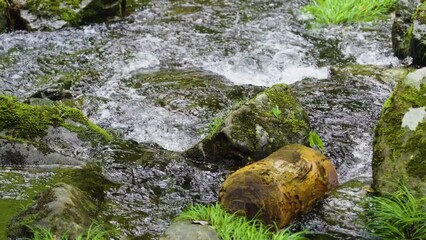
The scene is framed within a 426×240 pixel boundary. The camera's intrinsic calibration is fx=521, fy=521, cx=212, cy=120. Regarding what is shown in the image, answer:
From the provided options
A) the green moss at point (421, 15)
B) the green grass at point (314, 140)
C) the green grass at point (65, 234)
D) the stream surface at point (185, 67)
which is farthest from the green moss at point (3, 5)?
the green moss at point (421, 15)

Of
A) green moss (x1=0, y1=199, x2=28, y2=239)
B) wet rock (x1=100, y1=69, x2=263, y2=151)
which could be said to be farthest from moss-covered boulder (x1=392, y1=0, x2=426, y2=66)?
green moss (x1=0, y1=199, x2=28, y2=239)

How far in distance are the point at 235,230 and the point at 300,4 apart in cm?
832

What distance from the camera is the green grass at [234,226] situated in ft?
13.3

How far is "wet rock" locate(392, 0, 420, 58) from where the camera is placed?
27.3ft

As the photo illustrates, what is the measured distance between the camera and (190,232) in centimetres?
400

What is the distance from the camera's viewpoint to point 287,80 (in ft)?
26.5

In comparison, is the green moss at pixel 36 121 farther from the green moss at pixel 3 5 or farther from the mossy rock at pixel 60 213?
the green moss at pixel 3 5

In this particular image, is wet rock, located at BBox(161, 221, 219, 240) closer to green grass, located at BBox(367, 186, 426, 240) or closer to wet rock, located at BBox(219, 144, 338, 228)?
wet rock, located at BBox(219, 144, 338, 228)

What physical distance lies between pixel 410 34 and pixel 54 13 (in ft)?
21.1

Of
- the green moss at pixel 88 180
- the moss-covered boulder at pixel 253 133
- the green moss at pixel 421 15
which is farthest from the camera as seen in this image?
the green moss at pixel 421 15

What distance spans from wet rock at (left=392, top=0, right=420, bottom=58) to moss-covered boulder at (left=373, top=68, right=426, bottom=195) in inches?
135

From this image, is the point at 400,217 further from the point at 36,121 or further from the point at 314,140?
the point at 36,121

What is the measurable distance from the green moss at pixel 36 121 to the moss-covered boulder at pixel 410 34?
4901 millimetres

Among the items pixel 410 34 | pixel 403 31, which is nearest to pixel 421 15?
pixel 410 34
